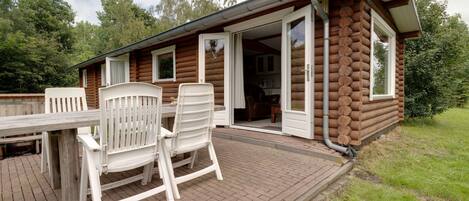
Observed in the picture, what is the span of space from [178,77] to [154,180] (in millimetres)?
3971

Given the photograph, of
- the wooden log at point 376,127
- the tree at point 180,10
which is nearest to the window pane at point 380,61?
the wooden log at point 376,127

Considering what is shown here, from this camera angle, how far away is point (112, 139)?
165 cm

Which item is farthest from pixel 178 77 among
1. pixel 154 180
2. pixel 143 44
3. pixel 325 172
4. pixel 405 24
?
pixel 405 24

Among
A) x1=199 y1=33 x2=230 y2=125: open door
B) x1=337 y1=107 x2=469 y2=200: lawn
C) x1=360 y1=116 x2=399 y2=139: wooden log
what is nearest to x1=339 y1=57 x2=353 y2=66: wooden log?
x1=360 y1=116 x2=399 y2=139: wooden log

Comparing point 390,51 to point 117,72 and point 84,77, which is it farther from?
point 84,77

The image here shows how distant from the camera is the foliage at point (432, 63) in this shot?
20.9 feet

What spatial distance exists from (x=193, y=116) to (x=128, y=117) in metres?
0.63

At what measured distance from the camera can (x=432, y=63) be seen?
6.25 metres

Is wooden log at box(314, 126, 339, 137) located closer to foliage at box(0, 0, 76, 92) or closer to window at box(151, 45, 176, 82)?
window at box(151, 45, 176, 82)

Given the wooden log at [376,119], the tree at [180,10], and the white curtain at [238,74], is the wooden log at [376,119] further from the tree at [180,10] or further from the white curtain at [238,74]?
the tree at [180,10]

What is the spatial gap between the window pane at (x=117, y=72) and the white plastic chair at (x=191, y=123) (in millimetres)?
6972

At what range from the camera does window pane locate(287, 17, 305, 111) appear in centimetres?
354

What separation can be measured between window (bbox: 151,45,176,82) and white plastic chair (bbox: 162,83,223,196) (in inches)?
162

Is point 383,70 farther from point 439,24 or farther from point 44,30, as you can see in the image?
point 44,30
